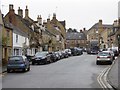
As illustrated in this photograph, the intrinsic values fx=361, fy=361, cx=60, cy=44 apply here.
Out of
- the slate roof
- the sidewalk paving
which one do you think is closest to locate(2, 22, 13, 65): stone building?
the sidewalk paving

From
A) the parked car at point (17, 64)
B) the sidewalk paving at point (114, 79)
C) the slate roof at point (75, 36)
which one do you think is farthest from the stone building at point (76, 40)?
the sidewalk paving at point (114, 79)

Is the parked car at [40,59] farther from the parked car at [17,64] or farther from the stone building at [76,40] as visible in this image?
the stone building at [76,40]

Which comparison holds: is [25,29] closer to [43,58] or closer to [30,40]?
[30,40]

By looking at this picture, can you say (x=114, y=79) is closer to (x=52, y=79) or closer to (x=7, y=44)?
(x=52, y=79)

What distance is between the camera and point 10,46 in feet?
164

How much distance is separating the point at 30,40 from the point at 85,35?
367 feet

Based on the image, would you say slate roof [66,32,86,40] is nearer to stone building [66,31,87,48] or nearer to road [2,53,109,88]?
stone building [66,31,87,48]

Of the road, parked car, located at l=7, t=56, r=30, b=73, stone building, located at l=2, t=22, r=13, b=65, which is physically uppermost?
stone building, located at l=2, t=22, r=13, b=65

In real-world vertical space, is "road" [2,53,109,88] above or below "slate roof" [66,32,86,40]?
below

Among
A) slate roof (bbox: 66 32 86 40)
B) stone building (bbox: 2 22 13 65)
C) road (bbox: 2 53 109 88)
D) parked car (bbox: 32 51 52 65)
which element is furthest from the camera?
slate roof (bbox: 66 32 86 40)

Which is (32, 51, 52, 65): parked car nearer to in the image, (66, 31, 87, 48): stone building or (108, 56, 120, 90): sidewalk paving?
(108, 56, 120, 90): sidewalk paving

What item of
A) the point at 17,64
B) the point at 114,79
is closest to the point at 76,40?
the point at 17,64

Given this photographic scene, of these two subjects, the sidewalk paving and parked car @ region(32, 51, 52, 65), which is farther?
parked car @ region(32, 51, 52, 65)

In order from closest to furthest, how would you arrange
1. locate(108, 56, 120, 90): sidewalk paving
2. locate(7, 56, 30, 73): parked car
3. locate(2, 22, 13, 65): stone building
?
locate(108, 56, 120, 90): sidewalk paving
locate(7, 56, 30, 73): parked car
locate(2, 22, 13, 65): stone building
